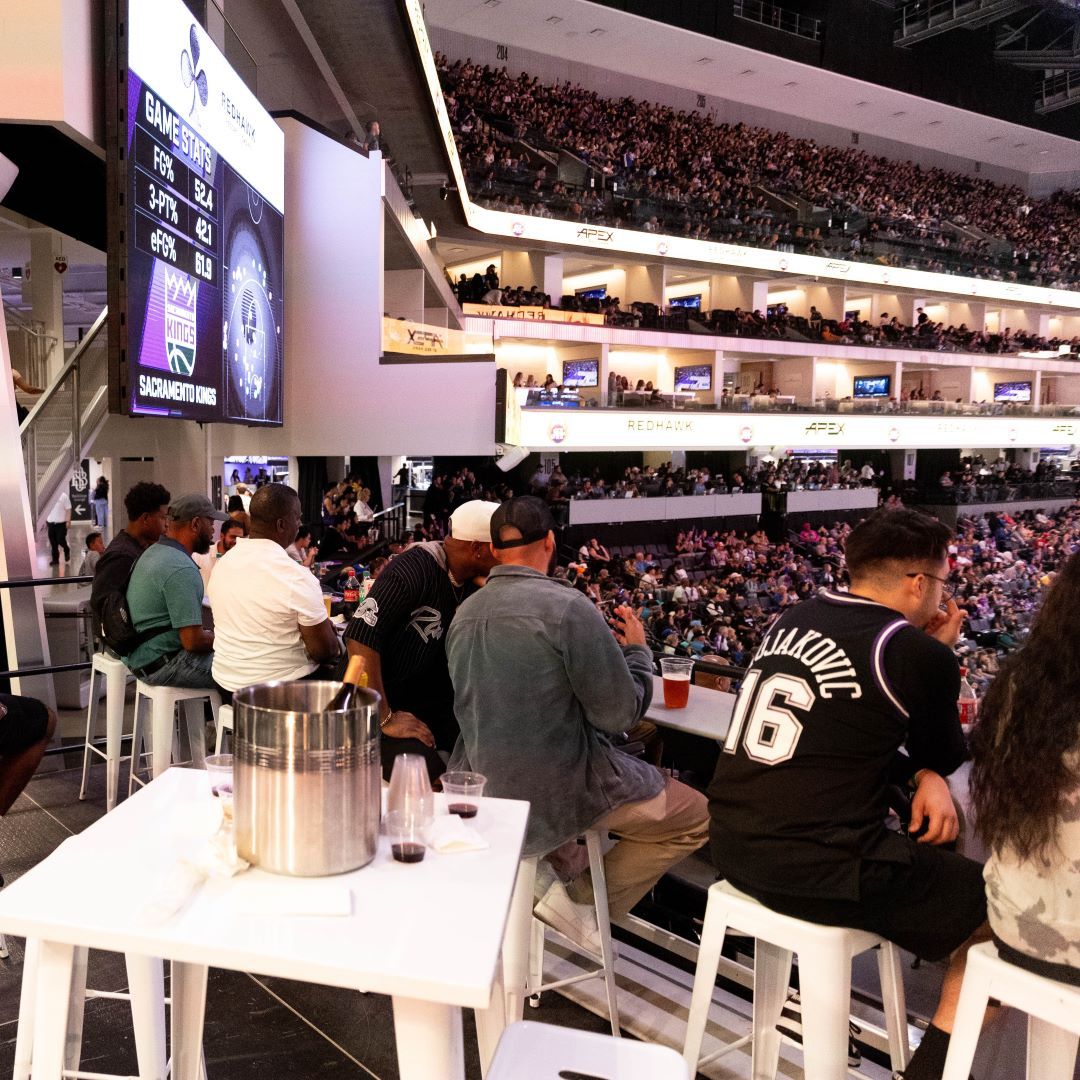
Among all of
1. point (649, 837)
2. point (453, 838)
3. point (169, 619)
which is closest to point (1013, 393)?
point (169, 619)

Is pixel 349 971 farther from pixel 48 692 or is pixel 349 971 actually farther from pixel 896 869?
pixel 48 692

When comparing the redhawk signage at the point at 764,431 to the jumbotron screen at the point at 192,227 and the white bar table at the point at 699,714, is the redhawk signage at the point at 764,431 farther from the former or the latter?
the white bar table at the point at 699,714

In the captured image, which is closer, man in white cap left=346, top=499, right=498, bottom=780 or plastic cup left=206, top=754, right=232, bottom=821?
plastic cup left=206, top=754, right=232, bottom=821

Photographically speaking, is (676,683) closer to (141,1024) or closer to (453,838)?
(453,838)

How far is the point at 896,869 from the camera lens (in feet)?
6.22

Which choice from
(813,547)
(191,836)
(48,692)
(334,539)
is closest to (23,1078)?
(191,836)

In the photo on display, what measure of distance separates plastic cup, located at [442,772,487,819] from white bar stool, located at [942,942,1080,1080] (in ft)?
3.12

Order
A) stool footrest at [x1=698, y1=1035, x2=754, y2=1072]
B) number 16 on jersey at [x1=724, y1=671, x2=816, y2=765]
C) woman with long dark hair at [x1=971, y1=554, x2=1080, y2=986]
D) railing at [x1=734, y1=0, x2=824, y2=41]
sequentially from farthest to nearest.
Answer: railing at [x1=734, y1=0, x2=824, y2=41], stool footrest at [x1=698, y1=1035, x2=754, y2=1072], number 16 on jersey at [x1=724, y1=671, x2=816, y2=765], woman with long dark hair at [x1=971, y1=554, x2=1080, y2=986]

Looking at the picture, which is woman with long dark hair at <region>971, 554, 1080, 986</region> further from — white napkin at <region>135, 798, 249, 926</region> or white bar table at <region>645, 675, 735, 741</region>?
white napkin at <region>135, 798, 249, 926</region>

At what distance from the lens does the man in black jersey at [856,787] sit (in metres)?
1.87

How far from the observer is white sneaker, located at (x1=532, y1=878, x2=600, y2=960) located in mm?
2609

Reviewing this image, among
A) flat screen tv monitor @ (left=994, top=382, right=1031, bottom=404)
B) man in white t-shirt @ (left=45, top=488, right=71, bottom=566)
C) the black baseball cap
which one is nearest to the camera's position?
the black baseball cap

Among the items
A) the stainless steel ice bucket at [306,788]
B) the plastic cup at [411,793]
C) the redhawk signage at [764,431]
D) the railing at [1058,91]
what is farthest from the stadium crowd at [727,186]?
the stainless steel ice bucket at [306,788]

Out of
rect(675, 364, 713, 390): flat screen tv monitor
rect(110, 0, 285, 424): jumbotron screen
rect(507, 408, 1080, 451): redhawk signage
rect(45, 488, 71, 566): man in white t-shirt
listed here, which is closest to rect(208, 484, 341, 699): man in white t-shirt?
rect(110, 0, 285, 424): jumbotron screen
